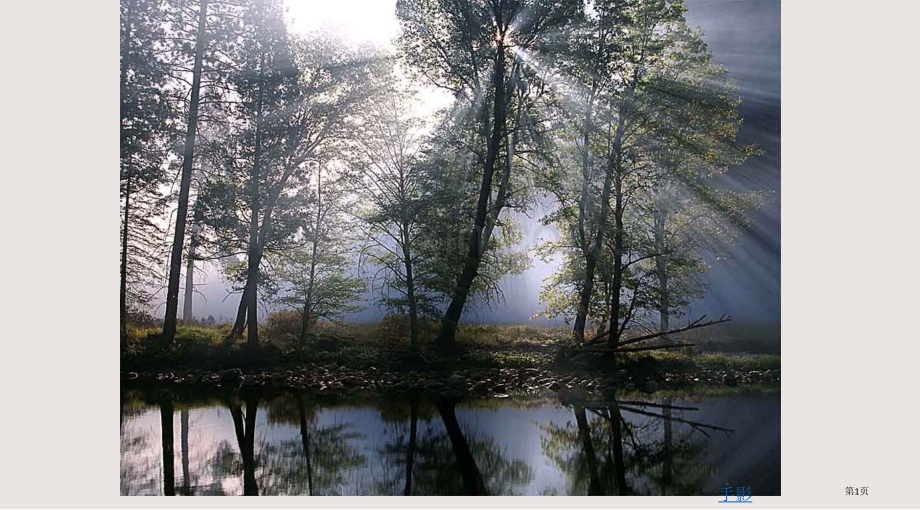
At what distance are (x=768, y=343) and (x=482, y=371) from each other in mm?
2454

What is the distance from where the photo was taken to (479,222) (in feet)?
18.1

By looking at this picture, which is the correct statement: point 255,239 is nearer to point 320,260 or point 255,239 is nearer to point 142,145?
point 320,260

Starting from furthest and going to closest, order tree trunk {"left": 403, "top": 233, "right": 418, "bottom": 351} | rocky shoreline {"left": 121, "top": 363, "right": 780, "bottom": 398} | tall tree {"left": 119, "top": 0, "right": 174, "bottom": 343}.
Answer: tree trunk {"left": 403, "top": 233, "right": 418, "bottom": 351} → tall tree {"left": 119, "top": 0, "right": 174, "bottom": 343} → rocky shoreline {"left": 121, "top": 363, "right": 780, "bottom": 398}

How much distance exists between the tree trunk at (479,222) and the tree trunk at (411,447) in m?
0.78

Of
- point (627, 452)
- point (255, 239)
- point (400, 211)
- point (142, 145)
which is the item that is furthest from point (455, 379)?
point (142, 145)

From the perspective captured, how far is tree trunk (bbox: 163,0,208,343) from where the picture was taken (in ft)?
18.2

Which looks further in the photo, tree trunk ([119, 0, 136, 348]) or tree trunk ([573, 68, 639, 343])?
tree trunk ([573, 68, 639, 343])

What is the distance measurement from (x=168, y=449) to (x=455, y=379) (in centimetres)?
229

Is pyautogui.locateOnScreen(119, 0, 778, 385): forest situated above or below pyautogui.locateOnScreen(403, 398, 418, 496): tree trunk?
above

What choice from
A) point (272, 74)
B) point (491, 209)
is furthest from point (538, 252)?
point (272, 74)

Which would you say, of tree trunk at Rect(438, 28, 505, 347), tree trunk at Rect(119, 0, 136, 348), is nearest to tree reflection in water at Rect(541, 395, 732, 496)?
tree trunk at Rect(438, 28, 505, 347)

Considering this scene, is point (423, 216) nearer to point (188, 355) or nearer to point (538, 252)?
point (538, 252)

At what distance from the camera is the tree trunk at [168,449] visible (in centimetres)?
382

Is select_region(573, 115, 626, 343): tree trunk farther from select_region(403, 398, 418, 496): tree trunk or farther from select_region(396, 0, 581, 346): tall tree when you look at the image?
select_region(403, 398, 418, 496): tree trunk
